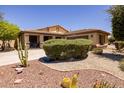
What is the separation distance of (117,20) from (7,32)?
12.9 m

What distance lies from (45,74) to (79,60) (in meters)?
3.27

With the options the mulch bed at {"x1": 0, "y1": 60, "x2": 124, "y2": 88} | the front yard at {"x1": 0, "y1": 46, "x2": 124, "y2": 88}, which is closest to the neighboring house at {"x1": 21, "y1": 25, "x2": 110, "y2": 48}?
the front yard at {"x1": 0, "y1": 46, "x2": 124, "y2": 88}

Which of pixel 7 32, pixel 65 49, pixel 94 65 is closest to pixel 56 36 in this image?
pixel 7 32

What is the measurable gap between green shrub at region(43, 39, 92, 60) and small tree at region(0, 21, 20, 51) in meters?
11.9

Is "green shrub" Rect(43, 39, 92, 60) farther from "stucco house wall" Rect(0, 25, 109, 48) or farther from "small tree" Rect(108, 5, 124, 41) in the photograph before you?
"stucco house wall" Rect(0, 25, 109, 48)

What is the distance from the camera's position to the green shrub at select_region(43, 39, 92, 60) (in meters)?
12.6

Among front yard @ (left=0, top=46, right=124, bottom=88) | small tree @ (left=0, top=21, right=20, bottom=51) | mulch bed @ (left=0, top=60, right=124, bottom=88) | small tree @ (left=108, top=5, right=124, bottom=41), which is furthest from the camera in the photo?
small tree @ (left=0, top=21, right=20, bottom=51)

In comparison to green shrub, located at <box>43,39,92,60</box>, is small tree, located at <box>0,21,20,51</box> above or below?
above

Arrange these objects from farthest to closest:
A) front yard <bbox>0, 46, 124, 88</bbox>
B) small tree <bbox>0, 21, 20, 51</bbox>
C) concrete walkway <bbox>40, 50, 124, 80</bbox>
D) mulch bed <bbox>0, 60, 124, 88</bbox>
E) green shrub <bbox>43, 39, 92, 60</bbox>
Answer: small tree <bbox>0, 21, 20, 51</bbox> → green shrub <bbox>43, 39, 92, 60</bbox> → concrete walkway <bbox>40, 50, 124, 80</bbox> → front yard <bbox>0, 46, 124, 88</bbox> → mulch bed <bbox>0, 60, 124, 88</bbox>

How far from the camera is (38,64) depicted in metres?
11.6

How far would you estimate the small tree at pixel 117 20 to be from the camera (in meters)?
14.6
